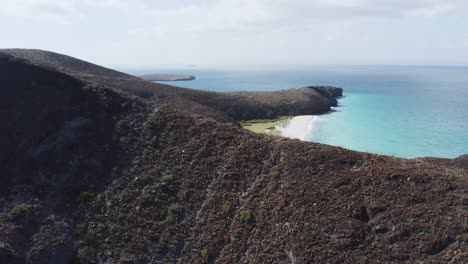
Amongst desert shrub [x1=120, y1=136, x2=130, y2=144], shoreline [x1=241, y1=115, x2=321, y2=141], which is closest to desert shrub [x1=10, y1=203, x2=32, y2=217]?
desert shrub [x1=120, y1=136, x2=130, y2=144]

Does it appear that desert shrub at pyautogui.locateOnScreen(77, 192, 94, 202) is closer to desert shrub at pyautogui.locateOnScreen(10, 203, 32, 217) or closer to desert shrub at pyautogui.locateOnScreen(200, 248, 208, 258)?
desert shrub at pyautogui.locateOnScreen(10, 203, 32, 217)

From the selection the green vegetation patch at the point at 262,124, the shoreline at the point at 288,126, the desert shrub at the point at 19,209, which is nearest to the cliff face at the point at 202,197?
the desert shrub at the point at 19,209

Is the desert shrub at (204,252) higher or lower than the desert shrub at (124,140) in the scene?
lower

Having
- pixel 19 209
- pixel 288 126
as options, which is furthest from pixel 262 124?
pixel 19 209

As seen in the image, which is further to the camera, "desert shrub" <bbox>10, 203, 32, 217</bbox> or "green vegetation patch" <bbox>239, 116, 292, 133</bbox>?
"green vegetation patch" <bbox>239, 116, 292, 133</bbox>

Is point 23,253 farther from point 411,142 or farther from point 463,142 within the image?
point 463,142

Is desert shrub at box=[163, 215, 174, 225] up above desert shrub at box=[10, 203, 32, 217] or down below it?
below

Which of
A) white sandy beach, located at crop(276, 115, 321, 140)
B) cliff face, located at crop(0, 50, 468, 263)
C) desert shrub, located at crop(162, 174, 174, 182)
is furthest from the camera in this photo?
white sandy beach, located at crop(276, 115, 321, 140)

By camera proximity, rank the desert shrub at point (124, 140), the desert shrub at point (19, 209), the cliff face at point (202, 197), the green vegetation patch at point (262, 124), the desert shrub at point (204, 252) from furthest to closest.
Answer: the green vegetation patch at point (262, 124), the desert shrub at point (124, 140), the desert shrub at point (19, 209), the desert shrub at point (204, 252), the cliff face at point (202, 197)

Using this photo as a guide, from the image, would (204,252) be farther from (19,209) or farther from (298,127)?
(298,127)

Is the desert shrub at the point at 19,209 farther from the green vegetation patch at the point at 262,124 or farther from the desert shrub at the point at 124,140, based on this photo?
the green vegetation patch at the point at 262,124
